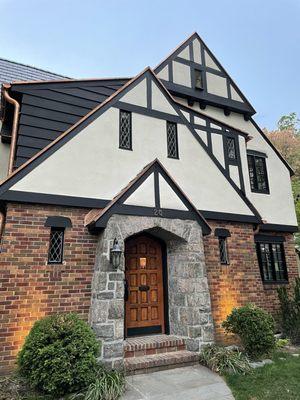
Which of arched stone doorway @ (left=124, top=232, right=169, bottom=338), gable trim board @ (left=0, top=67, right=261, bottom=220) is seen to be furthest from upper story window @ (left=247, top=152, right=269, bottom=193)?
arched stone doorway @ (left=124, top=232, right=169, bottom=338)

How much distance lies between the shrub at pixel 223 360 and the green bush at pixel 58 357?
2.29 m

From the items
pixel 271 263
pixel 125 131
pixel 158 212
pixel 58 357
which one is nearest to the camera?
pixel 58 357

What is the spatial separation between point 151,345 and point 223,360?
1395 millimetres

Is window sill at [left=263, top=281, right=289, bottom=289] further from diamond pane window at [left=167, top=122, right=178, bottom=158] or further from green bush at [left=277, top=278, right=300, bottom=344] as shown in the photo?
diamond pane window at [left=167, top=122, right=178, bottom=158]

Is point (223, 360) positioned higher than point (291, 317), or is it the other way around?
point (291, 317)

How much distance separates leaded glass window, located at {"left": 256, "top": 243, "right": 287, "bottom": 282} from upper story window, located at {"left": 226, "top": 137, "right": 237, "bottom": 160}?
300 centimetres

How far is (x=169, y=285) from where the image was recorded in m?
6.81

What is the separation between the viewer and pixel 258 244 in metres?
9.48

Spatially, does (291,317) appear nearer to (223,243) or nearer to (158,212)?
(223,243)

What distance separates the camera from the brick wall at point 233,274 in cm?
703

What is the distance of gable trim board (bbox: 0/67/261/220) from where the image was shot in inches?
213

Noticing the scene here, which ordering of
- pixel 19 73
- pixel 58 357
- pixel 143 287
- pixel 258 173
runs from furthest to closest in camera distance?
pixel 19 73, pixel 258 173, pixel 143 287, pixel 58 357

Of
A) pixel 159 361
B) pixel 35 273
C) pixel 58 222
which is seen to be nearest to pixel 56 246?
pixel 58 222

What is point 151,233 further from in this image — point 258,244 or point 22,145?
point 258,244
